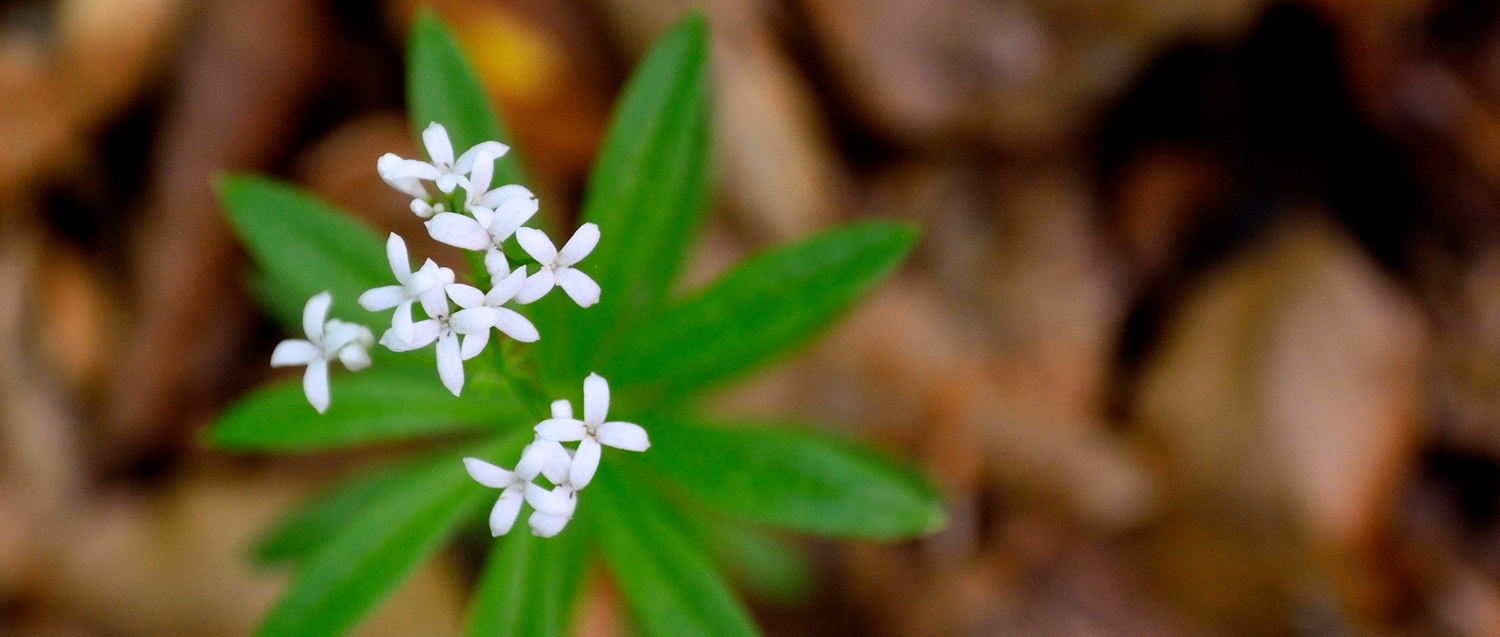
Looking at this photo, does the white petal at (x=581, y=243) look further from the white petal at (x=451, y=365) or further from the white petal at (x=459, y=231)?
the white petal at (x=451, y=365)

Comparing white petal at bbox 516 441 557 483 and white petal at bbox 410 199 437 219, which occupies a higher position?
white petal at bbox 410 199 437 219

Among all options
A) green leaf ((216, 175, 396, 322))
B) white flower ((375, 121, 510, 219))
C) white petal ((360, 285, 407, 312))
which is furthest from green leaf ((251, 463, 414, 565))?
white flower ((375, 121, 510, 219))

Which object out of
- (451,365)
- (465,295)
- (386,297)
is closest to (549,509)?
(451,365)

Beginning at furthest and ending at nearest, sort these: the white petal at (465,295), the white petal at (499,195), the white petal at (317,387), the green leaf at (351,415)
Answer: the green leaf at (351,415), the white petal at (317,387), the white petal at (499,195), the white petal at (465,295)

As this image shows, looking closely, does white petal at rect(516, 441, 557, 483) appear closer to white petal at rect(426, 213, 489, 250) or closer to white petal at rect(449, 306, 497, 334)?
white petal at rect(449, 306, 497, 334)

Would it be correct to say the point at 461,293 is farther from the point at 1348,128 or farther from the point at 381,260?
the point at 1348,128

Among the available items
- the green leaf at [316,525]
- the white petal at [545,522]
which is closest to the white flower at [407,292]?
the white petal at [545,522]

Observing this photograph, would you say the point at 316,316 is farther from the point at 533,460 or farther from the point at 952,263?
the point at 952,263

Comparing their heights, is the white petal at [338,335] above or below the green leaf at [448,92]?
below
